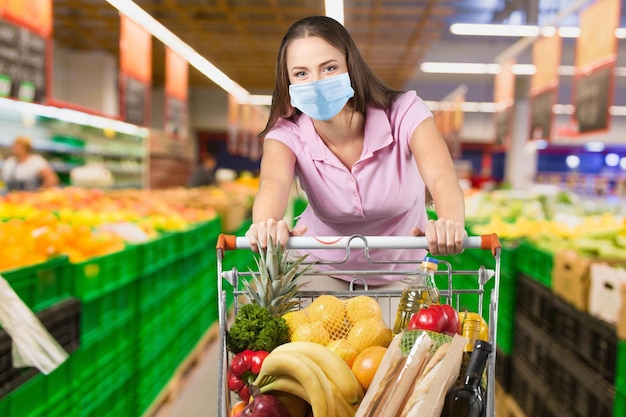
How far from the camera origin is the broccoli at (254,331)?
4.84 feet

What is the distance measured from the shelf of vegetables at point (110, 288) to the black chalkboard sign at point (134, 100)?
5.07 ft

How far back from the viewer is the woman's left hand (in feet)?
5.12

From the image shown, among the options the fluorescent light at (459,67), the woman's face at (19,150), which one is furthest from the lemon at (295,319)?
the fluorescent light at (459,67)

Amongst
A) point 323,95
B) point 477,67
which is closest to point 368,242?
point 323,95

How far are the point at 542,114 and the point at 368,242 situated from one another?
7385 millimetres

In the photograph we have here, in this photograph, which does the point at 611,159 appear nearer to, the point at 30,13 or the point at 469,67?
the point at 469,67

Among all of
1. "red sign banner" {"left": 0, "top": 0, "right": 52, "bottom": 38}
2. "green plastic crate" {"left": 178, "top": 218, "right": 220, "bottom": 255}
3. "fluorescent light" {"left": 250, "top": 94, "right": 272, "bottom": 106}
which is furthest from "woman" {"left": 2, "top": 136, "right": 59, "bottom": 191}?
"fluorescent light" {"left": 250, "top": 94, "right": 272, "bottom": 106}

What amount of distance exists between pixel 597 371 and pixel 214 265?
4458 mm

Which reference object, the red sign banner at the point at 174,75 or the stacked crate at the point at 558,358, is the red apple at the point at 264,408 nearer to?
the stacked crate at the point at 558,358

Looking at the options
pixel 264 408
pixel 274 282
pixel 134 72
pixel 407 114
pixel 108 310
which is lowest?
pixel 108 310

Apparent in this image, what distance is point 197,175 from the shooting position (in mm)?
12328

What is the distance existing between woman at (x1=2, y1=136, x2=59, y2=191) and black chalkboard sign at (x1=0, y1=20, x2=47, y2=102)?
365 cm

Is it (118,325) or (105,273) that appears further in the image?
(118,325)

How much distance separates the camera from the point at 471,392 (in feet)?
4.28
